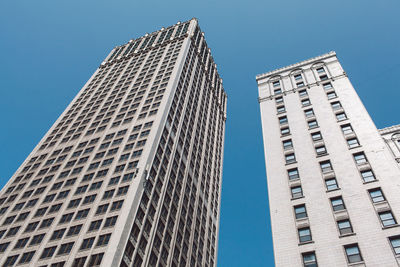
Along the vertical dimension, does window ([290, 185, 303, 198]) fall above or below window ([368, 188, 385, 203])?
above

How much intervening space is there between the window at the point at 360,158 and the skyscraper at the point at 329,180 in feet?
0.35

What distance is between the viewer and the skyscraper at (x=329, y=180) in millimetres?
33000

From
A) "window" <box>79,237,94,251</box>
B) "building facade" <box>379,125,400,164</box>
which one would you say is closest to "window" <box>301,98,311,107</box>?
"building facade" <box>379,125,400,164</box>

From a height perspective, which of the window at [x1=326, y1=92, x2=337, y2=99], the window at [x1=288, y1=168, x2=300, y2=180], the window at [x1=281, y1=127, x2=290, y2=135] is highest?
the window at [x1=326, y1=92, x2=337, y2=99]

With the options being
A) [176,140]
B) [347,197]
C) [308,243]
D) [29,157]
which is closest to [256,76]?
[176,140]

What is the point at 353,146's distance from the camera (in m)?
43.8

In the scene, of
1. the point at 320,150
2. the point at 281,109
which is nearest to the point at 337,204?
the point at 320,150

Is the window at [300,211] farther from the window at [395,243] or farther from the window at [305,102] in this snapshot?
the window at [305,102]

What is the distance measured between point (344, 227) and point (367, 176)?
7.69 meters

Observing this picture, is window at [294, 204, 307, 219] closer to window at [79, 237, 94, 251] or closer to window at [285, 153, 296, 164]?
window at [285, 153, 296, 164]

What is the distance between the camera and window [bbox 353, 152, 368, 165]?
136 feet

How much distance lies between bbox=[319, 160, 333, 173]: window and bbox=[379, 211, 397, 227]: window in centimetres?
829

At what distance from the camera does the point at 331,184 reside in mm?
39906

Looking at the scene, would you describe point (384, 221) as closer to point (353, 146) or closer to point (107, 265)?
point (353, 146)
